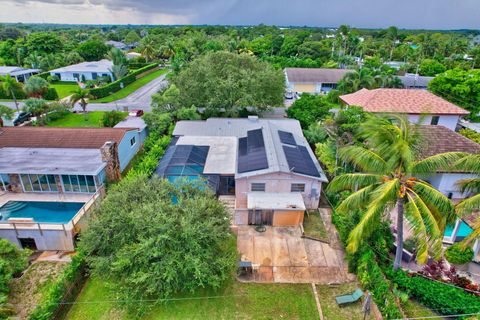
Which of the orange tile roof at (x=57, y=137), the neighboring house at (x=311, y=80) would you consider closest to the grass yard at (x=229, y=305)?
the orange tile roof at (x=57, y=137)

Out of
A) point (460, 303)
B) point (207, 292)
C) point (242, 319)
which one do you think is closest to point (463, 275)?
point (460, 303)

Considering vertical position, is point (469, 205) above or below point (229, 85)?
below

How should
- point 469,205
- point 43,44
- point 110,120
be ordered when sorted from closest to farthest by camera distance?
point 469,205 → point 110,120 → point 43,44

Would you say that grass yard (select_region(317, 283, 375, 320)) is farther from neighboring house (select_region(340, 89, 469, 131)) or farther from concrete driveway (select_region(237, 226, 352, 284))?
neighboring house (select_region(340, 89, 469, 131))

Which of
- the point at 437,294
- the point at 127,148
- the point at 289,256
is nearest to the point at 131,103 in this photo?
the point at 127,148

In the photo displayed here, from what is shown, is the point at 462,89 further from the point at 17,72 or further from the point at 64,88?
the point at 17,72

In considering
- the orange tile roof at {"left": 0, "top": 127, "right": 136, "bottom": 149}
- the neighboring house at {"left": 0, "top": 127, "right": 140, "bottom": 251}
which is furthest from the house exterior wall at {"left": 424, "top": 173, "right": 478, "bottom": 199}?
the orange tile roof at {"left": 0, "top": 127, "right": 136, "bottom": 149}
